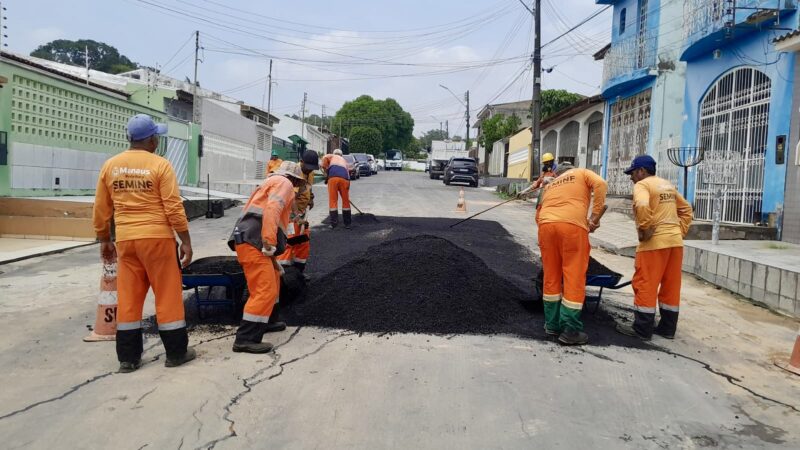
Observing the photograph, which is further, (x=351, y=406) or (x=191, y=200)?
(x=191, y=200)

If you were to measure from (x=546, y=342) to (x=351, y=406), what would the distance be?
2.10 metres

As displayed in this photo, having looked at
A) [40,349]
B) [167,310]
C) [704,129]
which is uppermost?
[704,129]

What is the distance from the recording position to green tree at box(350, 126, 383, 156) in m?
69.2

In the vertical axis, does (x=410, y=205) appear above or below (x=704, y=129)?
below

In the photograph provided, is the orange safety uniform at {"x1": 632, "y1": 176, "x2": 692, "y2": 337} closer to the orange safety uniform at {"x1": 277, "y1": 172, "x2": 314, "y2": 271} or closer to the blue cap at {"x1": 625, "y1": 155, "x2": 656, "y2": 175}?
the blue cap at {"x1": 625, "y1": 155, "x2": 656, "y2": 175}

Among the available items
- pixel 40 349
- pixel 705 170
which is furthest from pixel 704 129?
pixel 40 349

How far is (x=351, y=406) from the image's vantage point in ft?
12.0

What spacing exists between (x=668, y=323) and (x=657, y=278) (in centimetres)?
48

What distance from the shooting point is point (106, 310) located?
4.93 meters

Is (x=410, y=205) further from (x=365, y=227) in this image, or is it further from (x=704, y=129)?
(x=704, y=129)

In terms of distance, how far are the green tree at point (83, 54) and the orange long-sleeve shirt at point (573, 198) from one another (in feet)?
216

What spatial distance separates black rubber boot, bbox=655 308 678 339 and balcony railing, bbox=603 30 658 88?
12000 mm

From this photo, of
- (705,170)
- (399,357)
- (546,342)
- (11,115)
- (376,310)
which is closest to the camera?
(399,357)

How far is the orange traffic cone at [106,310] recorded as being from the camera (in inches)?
192
